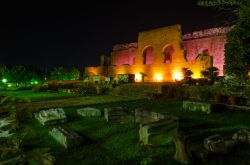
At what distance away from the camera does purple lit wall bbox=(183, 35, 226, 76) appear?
97.0 feet

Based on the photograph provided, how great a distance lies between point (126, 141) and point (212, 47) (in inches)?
1094

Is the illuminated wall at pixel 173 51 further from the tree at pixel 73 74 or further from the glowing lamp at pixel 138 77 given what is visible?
the tree at pixel 73 74

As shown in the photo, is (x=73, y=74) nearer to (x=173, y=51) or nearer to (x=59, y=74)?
(x=59, y=74)

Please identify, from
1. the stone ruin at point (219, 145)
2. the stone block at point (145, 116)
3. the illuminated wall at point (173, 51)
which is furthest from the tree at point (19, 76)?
the stone ruin at point (219, 145)

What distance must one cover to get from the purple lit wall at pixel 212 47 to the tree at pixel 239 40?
27.3 meters

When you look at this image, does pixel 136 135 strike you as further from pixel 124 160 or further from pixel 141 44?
pixel 141 44

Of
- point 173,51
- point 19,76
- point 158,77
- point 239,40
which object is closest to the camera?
point 239,40

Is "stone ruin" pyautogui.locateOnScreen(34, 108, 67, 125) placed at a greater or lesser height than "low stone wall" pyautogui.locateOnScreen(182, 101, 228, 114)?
lesser

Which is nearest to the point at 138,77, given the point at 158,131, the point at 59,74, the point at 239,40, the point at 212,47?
the point at 212,47

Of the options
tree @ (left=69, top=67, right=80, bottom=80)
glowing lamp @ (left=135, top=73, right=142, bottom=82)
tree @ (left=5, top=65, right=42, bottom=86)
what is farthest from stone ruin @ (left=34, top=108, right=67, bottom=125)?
tree @ (left=69, top=67, right=80, bottom=80)

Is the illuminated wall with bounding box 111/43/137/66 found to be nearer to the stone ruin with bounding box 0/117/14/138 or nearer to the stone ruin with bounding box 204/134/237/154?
the stone ruin with bounding box 0/117/14/138

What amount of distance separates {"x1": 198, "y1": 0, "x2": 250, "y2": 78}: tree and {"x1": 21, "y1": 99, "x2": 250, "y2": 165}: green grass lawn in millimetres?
2049

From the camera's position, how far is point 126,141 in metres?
6.14

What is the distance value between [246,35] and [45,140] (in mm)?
5892
